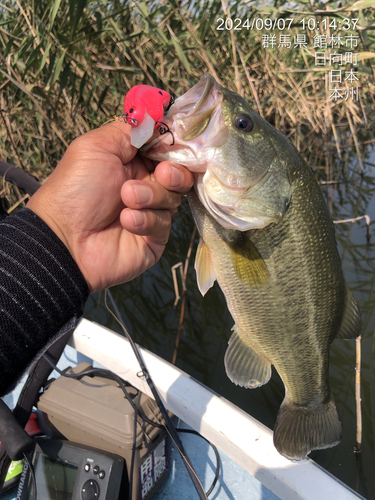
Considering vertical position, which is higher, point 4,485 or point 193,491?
point 4,485

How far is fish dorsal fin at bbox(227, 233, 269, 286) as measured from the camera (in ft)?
4.58

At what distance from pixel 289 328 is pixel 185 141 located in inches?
33.7

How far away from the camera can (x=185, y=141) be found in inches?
46.7

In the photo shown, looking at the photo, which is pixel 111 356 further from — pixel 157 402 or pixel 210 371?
pixel 210 371

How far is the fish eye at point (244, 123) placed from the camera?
127 centimetres

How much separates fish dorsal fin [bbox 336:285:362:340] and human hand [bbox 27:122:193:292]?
2.77 feet

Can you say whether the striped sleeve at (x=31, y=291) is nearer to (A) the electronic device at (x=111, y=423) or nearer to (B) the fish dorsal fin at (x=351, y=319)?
(A) the electronic device at (x=111, y=423)

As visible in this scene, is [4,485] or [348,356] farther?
[348,356]

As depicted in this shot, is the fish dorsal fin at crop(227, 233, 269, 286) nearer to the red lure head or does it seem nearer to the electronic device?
the red lure head

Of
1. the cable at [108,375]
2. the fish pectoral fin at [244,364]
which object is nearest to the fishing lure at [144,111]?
the fish pectoral fin at [244,364]

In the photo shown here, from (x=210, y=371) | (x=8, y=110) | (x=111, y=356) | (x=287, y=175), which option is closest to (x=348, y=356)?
(x=210, y=371)

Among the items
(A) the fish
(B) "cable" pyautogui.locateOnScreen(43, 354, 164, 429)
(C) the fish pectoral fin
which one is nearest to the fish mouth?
(A) the fish

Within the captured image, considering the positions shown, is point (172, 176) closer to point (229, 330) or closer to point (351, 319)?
point (351, 319)

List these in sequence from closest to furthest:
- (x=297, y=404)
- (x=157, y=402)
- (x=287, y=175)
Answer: (x=287, y=175) → (x=297, y=404) → (x=157, y=402)
